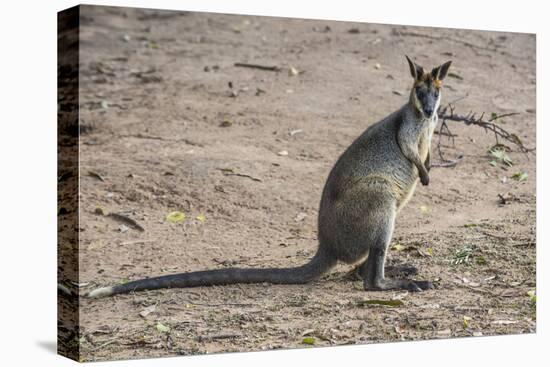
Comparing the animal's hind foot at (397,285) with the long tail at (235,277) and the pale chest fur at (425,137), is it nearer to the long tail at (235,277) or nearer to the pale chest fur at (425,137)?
the long tail at (235,277)

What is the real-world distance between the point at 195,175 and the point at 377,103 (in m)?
2.40

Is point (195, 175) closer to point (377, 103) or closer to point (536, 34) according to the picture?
point (377, 103)

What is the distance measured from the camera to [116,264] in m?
7.05

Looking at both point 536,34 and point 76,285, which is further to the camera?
point 536,34

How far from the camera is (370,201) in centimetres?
668

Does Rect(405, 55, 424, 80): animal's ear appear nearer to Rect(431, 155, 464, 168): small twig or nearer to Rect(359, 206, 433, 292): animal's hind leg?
Rect(359, 206, 433, 292): animal's hind leg

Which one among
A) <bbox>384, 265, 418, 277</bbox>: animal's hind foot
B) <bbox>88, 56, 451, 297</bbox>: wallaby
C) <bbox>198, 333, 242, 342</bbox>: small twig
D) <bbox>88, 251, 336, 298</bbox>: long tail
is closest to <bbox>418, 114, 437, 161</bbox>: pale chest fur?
<bbox>88, 56, 451, 297</bbox>: wallaby

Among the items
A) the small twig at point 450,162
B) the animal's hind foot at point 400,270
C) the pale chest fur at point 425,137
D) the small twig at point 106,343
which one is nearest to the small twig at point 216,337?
the small twig at point 106,343

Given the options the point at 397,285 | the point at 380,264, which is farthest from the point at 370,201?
the point at 397,285

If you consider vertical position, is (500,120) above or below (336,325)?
above

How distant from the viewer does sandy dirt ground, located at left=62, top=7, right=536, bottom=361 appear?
6543 millimetres

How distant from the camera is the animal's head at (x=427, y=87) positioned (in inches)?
269

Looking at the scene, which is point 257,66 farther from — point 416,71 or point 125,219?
point 416,71

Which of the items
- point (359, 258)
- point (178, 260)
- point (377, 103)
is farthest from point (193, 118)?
point (359, 258)
